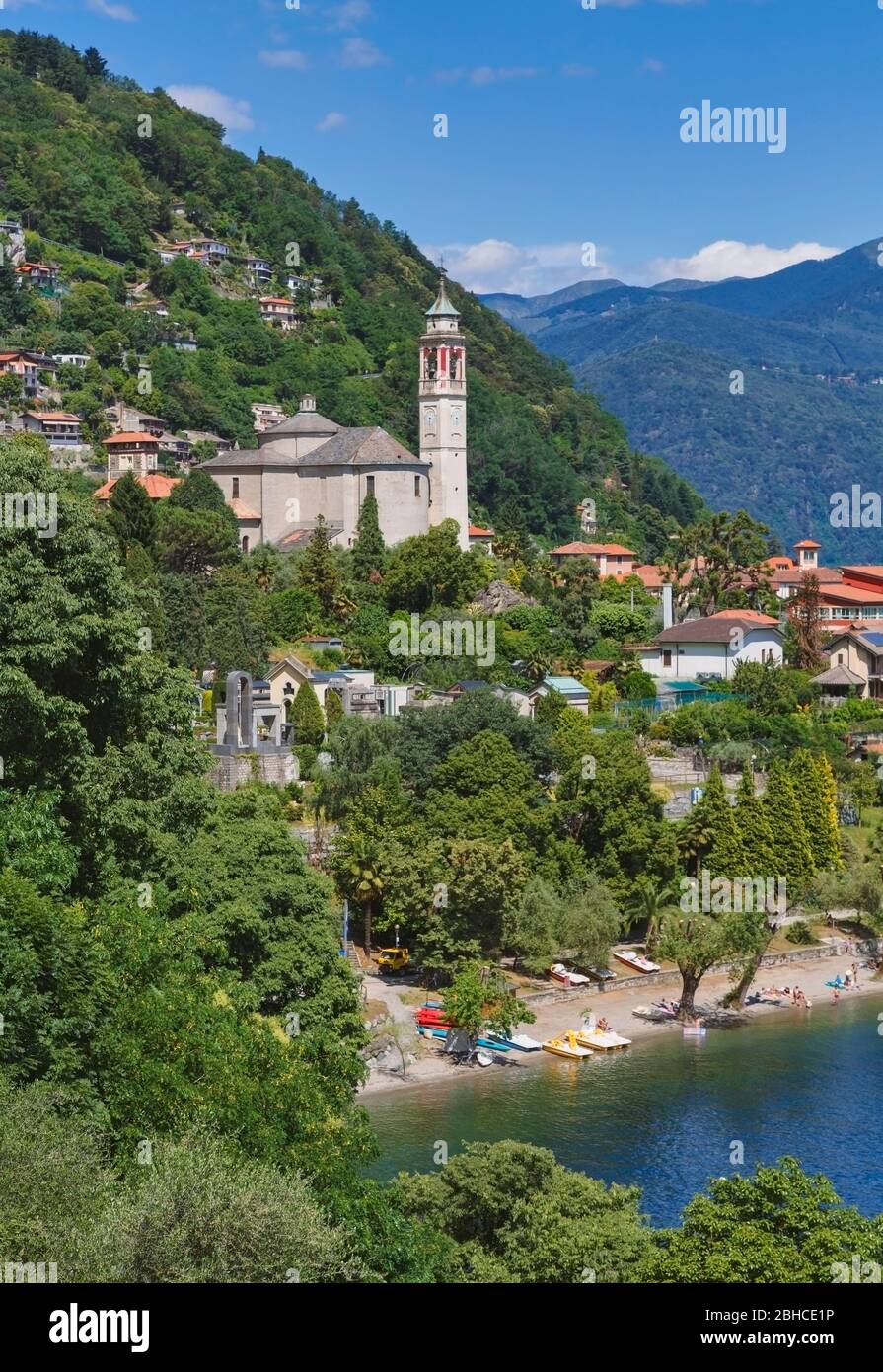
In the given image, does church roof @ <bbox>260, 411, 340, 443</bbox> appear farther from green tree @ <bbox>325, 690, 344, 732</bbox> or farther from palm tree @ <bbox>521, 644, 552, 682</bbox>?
green tree @ <bbox>325, 690, 344, 732</bbox>

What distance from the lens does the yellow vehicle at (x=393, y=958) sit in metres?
37.1

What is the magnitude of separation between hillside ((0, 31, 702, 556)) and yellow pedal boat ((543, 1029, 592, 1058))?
195ft

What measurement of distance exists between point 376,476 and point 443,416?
13.9 ft

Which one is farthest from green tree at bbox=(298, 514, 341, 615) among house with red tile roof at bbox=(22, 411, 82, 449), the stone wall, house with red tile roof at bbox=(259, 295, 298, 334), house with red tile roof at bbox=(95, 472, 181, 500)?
house with red tile roof at bbox=(259, 295, 298, 334)

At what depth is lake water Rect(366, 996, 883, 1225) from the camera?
91.1 ft

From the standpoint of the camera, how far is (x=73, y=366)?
3674 inches

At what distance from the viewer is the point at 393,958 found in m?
37.3

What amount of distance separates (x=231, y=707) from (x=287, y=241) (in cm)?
8850

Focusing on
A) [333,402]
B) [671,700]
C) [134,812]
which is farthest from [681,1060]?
[333,402]

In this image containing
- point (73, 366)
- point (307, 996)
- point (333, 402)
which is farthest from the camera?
point (333, 402)

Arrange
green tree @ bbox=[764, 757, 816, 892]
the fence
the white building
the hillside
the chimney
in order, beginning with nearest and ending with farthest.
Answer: green tree @ bbox=[764, 757, 816, 892] → the fence → the white building → the chimney → the hillside

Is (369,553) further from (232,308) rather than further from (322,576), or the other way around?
(232,308)

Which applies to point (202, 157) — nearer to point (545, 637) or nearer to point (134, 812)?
point (545, 637)

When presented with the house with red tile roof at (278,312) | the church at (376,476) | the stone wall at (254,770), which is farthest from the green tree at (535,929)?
the house with red tile roof at (278,312)
